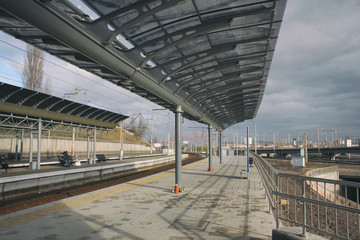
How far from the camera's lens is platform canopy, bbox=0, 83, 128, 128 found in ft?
44.1

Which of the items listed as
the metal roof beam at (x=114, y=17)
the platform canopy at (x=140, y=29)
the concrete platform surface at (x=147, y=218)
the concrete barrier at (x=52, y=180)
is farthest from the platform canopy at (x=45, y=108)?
the metal roof beam at (x=114, y=17)

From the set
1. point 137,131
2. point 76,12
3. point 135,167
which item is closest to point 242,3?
point 76,12

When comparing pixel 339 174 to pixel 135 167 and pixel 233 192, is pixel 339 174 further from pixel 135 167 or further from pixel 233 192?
pixel 233 192

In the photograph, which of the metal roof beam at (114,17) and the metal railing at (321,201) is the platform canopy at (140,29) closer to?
the metal roof beam at (114,17)

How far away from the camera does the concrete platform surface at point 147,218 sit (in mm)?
5277

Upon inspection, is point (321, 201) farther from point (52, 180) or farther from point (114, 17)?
point (52, 180)

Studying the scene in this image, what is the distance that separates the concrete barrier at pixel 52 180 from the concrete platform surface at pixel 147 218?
19.0ft

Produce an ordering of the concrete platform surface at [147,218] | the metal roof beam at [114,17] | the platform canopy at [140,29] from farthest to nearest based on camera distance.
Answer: the concrete platform surface at [147,218]
the metal roof beam at [114,17]
the platform canopy at [140,29]

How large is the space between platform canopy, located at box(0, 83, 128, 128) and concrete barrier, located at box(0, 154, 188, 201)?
375cm

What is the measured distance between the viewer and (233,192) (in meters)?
9.92

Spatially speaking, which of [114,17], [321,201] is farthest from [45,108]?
[321,201]

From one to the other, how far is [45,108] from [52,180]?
14.9 ft

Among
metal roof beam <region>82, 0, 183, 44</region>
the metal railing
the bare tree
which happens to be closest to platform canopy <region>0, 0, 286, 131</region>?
metal roof beam <region>82, 0, 183, 44</region>

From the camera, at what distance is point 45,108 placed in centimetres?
1583
